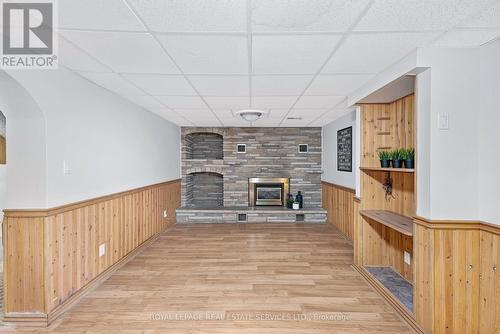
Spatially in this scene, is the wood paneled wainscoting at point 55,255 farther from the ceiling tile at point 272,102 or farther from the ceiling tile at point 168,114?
the ceiling tile at point 272,102

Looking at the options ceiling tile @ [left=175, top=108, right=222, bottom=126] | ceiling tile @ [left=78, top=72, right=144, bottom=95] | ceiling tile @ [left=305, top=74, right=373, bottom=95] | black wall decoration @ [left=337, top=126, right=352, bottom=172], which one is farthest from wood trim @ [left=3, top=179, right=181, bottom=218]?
black wall decoration @ [left=337, top=126, right=352, bottom=172]

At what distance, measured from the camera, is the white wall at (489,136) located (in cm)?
180

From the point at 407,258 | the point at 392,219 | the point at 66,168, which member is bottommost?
the point at 407,258

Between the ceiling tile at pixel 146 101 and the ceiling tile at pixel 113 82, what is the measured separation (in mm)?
184

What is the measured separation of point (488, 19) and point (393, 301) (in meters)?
2.32

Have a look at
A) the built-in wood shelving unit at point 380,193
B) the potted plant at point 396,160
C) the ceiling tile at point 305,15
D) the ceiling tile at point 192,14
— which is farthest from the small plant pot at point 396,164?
the ceiling tile at point 192,14

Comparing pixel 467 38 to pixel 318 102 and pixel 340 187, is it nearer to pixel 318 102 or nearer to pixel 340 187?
pixel 318 102

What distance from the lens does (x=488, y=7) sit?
1.44 metres

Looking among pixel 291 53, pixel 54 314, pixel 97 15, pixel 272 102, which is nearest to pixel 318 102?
pixel 272 102

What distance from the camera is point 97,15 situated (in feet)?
4.93

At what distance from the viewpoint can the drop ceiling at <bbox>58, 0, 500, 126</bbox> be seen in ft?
4.73

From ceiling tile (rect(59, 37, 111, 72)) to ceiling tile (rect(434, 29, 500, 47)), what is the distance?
265cm

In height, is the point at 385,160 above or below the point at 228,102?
below

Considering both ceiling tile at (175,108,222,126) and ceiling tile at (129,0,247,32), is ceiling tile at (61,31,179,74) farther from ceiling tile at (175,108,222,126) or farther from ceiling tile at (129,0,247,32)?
ceiling tile at (175,108,222,126)
